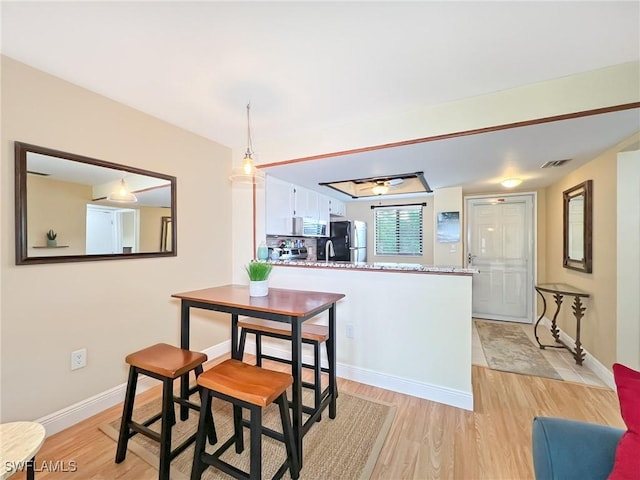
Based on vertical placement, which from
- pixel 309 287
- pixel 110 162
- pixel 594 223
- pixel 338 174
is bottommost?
pixel 309 287

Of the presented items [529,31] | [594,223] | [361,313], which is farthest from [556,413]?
[529,31]

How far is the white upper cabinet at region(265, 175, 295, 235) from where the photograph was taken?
3.42 metres

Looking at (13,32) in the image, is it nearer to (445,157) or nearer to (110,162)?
(110,162)

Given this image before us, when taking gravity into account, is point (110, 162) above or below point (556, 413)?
above

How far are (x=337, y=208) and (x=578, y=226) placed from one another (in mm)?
3444

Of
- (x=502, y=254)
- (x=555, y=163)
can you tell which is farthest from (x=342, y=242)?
(x=555, y=163)

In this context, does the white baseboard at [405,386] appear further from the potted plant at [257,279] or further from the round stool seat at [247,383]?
the round stool seat at [247,383]

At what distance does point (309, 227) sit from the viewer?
14.0ft

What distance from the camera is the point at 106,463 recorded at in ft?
5.22

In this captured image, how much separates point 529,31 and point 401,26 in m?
0.66

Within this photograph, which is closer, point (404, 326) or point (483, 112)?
point (483, 112)

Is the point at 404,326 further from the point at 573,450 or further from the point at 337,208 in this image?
the point at 337,208

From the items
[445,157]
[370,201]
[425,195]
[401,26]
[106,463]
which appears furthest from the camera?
[370,201]

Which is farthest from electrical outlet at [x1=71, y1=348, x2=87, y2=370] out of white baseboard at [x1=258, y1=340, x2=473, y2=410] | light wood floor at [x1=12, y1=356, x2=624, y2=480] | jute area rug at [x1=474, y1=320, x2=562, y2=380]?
jute area rug at [x1=474, y1=320, x2=562, y2=380]
